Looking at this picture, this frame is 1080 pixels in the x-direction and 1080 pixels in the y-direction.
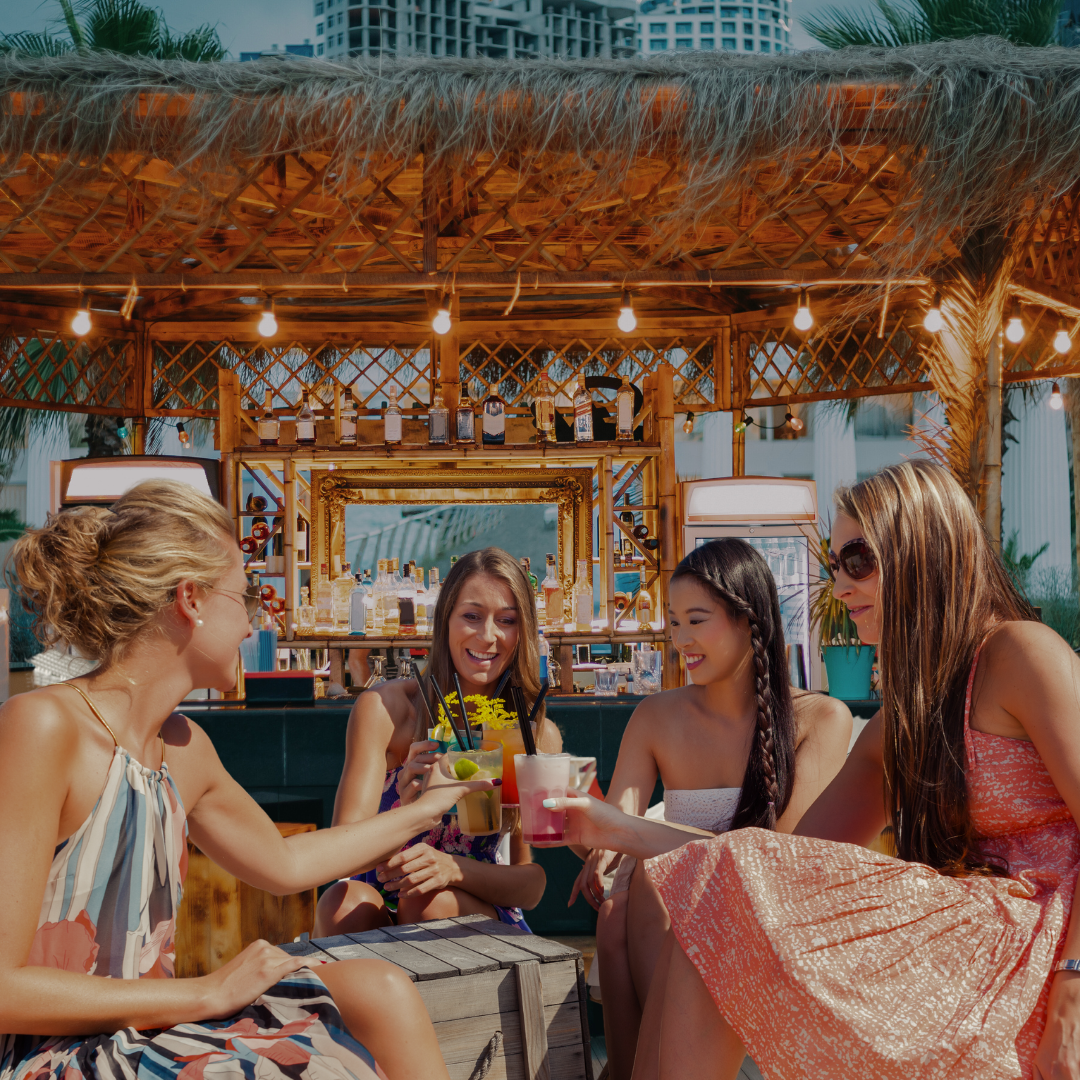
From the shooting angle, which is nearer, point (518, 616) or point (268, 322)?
point (518, 616)

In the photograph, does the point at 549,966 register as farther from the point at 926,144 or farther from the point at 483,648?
the point at 926,144

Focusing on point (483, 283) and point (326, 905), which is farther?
point (483, 283)

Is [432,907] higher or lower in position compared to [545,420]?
lower

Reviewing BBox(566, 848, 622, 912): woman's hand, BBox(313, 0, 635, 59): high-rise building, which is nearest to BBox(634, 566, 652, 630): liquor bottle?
BBox(566, 848, 622, 912): woman's hand

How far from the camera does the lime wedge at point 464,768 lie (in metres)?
1.98

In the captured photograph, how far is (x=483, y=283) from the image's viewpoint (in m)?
4.84

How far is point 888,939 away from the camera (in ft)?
4.86

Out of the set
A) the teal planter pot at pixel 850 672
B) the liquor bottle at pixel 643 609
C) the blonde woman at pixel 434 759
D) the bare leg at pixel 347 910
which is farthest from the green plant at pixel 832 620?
the bare leg at pixel 347 910

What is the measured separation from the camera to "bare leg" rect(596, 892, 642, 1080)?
201 centimetres

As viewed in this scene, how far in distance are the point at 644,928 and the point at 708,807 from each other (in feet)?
1.22

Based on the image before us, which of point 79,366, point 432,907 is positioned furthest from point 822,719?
point 79,366

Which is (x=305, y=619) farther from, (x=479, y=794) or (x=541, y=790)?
(x=541, y=790)

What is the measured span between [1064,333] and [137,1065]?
19.2 ft

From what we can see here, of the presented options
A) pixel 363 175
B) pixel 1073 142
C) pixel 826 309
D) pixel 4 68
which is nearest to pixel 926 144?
pixel 1073 142
